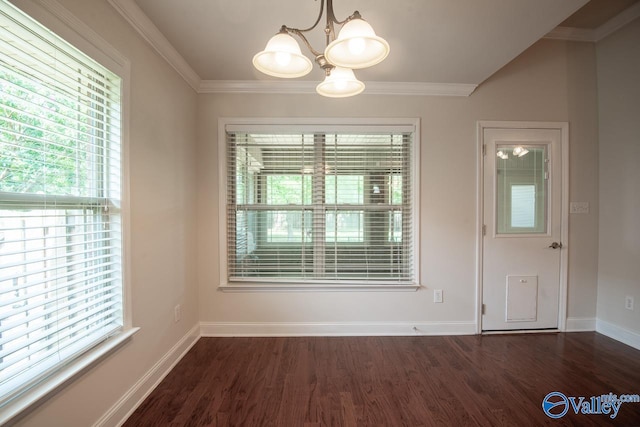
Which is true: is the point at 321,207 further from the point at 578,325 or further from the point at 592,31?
the point at 592,31

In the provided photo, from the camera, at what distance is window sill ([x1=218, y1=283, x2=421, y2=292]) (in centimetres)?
244

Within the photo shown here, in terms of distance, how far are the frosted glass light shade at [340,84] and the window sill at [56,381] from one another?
1.79m

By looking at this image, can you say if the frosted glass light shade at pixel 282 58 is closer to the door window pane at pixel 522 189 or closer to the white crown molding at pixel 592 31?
the door window pane at pixel 522 189

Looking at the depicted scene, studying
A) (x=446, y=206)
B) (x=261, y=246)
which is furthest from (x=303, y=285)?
(x=446, y=206)

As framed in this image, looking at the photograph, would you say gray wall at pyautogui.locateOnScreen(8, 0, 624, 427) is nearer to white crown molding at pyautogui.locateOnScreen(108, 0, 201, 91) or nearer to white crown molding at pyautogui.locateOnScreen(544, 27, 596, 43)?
white crown molding at pyautogui.locateOnScreen(544, 27, 596, 43)

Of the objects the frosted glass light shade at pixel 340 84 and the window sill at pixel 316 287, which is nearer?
the frosted glass light shade at pixel 340 84

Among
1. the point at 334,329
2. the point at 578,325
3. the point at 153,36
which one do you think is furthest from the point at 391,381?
the point at 153,36

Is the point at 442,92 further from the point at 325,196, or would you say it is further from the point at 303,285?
the point at 303,285

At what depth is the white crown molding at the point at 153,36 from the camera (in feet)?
4.81

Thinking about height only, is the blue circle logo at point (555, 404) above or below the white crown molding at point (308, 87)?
below

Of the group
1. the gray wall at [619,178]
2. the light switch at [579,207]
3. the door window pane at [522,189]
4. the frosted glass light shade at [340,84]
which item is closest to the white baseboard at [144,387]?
the frosted glass light shade at [340,84]

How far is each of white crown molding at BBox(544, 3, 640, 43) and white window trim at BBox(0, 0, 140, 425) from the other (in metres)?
3.67

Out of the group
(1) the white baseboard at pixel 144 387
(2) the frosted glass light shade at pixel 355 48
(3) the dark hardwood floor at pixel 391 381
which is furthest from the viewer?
(3) the dark hardwood floor at pixel 391 381

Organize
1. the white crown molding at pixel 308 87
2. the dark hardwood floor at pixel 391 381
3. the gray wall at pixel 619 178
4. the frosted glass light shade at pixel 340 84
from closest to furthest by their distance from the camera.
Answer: the frosted glass light shade at pixel 340 84
the dark hardwood floor at pixel 391 381
the gray wall at pixel 619 178
the white crown molding at pixel 308 87
